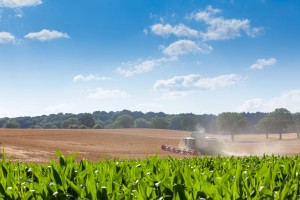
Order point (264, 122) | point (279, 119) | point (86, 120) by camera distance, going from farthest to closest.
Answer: point (86, 120), point (264, 122), point (279, 119)

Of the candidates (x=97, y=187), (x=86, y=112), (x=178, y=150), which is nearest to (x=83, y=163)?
(x=97, y=187)

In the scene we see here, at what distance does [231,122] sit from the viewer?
11388 centimetres

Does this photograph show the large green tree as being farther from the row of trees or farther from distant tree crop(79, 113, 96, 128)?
distant tree crop(79, 113, 96, 128)

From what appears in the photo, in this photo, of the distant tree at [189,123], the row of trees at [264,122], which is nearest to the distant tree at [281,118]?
the row of trees at [264,122]

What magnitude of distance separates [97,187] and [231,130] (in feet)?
372

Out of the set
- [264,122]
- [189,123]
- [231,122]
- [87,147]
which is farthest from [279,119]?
[87,147]

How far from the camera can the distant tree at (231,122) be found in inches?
4466

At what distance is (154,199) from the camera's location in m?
3.86

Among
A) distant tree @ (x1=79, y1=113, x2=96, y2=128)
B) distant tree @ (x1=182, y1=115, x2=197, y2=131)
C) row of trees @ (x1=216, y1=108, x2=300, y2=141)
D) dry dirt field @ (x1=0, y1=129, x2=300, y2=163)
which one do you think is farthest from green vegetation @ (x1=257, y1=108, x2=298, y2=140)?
distant tree @ (x1=79, y1=113, x2=96, y2=128)

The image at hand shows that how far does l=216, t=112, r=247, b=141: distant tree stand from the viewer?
113 meters

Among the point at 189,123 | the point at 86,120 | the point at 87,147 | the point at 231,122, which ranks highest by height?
the point at 86,120

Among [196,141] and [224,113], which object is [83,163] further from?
[224,113]

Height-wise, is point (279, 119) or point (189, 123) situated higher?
point (279, 119)

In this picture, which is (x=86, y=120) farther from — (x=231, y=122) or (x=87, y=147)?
(x=87, y=147)
